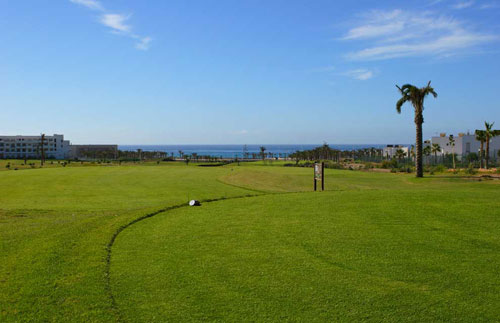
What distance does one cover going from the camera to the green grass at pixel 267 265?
548 cm

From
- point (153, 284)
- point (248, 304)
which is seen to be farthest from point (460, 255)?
point (153, 284)

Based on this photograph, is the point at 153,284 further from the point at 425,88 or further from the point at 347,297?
the point at 425,88

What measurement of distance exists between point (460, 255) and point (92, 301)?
6424 mm

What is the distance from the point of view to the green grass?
5.48 m

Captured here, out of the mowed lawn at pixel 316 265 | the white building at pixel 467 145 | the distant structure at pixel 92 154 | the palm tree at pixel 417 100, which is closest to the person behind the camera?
the mowed lawn at pixel 316 265

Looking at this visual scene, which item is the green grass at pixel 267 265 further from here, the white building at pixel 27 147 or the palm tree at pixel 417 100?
the white building at pixel 27 147

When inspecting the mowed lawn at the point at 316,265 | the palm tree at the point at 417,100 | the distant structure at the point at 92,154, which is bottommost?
the mowed lawn at the point at 316,265

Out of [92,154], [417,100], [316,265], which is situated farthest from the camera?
[92,154]

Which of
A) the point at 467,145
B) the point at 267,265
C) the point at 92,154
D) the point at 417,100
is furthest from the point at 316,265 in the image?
the point at 92,154

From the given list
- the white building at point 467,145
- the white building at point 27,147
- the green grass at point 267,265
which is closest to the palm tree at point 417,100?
the green grass at point 267,265

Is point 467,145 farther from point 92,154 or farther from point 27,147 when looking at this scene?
point 27,147

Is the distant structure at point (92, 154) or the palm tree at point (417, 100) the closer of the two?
the palm tree at point (417, 100)

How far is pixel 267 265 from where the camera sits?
720cm

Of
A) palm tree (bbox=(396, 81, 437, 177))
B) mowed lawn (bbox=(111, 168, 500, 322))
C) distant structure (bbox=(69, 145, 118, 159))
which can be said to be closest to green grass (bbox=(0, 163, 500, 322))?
mowed lawn (bbox=(111, 168, 500, 322))
